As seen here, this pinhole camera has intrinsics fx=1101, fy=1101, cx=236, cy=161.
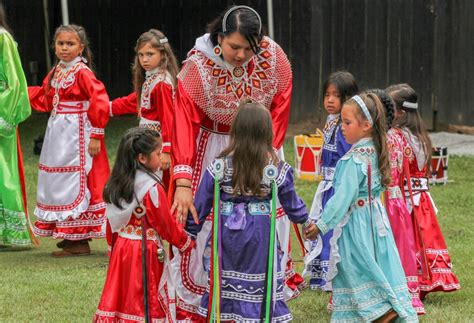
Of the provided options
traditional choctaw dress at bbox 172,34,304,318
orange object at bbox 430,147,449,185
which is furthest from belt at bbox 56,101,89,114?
orange object at bbox 430,147,449,185

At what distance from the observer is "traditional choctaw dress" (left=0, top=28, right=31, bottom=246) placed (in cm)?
803

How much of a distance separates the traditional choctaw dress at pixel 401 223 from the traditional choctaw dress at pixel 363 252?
46 cm

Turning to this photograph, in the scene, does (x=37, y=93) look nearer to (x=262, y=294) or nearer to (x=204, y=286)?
(x=204, y=286)

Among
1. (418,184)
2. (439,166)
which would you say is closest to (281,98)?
(418,184)

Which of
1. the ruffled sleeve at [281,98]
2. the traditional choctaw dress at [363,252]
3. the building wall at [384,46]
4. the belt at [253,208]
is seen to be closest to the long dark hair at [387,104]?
the traditional choctaw dress at [363,252]

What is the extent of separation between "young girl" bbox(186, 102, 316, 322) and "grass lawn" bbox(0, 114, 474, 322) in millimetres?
1108

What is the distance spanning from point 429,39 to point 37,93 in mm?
7994

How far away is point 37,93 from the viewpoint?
835 centimetres

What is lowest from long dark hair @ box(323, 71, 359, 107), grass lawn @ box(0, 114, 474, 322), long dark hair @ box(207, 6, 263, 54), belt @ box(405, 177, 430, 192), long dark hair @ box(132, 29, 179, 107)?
grass lawn @ box(0, 114, 474, 322)

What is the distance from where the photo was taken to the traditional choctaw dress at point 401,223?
614 cm

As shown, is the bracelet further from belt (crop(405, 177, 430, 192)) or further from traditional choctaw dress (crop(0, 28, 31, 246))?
traditional choctaw dress (crop(0, 28, 31, 246))

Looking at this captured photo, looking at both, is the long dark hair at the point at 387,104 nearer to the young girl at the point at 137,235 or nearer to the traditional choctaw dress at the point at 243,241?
the traditional choctaw dress at the point at 243,241

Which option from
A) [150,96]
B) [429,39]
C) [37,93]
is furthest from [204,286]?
[429,39]

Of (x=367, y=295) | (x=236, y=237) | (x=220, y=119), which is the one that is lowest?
(x=367, y=295)
